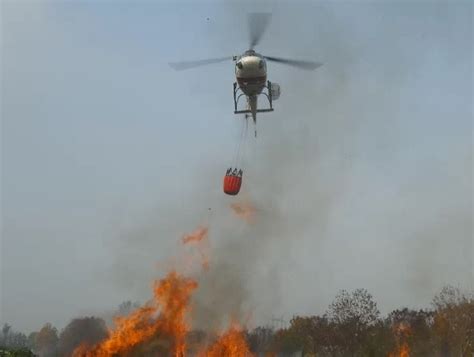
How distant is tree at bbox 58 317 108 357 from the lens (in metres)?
70.6

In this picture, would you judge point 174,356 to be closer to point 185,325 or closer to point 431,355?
point 185,325

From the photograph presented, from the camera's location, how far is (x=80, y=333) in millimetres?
75000

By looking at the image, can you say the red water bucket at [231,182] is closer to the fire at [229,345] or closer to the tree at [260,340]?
the fire at [229,345]

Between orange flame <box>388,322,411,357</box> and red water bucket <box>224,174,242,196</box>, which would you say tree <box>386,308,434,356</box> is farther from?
red water bucket <box>224,174,242,196</box>

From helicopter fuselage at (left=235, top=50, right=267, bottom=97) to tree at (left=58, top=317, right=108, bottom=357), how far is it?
46.4 metres

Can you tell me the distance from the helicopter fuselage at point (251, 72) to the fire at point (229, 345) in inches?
1194

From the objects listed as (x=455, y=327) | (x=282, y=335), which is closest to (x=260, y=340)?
(x=282, y=335)

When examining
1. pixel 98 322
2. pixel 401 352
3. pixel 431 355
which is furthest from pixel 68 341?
pixel 431 355

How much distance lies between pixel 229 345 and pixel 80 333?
30650 mm

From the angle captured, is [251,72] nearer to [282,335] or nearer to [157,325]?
[157,325]

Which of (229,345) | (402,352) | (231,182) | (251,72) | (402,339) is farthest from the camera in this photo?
(402,339)

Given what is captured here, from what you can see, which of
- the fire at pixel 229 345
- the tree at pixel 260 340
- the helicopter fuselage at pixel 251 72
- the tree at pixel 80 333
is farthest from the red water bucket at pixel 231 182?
the tree at pixel 260 340

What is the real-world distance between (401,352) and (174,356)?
38.6 meters

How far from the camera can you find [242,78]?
37.4 meters
